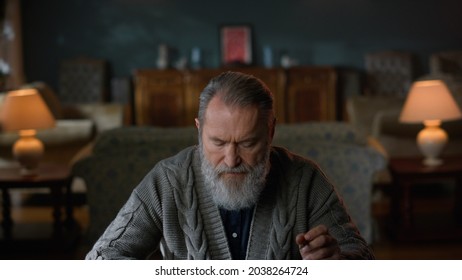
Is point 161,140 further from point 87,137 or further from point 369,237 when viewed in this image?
point 87,137

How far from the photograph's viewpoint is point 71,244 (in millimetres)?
2367

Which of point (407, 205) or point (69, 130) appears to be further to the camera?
point (69, 130)

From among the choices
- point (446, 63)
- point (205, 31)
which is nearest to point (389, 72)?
point (446, 63)

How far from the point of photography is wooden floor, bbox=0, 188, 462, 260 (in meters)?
2.38

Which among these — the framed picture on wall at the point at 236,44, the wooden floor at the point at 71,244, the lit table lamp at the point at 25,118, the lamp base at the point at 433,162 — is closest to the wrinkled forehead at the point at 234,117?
the wooden floor at the point at 71,244

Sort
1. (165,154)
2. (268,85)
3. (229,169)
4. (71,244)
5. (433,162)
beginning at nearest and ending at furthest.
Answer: (229,169)
(165,154)
(71,244)
(433,162)
(268,85)

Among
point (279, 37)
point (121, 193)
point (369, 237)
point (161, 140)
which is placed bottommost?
point (369, 237)

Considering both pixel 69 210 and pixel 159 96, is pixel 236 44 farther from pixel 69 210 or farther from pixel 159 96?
pixel 69 210

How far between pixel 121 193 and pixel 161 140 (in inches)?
7.7

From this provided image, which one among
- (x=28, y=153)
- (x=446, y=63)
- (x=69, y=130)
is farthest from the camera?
(x=446, y=63)

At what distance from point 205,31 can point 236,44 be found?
0.73 ft

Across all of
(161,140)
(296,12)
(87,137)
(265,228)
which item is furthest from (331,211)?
(296,12)

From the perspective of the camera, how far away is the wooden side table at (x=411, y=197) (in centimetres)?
256

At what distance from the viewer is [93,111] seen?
4027mm
